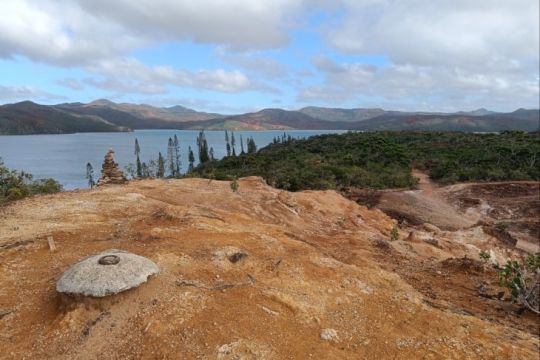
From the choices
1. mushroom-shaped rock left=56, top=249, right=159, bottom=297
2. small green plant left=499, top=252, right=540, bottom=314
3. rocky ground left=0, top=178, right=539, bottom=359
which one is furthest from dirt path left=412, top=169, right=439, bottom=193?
mushroom-shaped rock left=56, top=249, right=159, bottom=297

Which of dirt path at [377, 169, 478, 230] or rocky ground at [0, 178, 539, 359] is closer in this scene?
rocky ground at [0, 178, 539, 359]

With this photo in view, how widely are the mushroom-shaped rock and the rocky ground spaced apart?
17 centimetres

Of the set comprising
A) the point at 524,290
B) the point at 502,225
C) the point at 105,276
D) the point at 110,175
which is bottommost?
the point at 502,225

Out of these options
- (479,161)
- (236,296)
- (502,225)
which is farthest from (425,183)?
(236,296)

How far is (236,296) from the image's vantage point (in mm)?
7504

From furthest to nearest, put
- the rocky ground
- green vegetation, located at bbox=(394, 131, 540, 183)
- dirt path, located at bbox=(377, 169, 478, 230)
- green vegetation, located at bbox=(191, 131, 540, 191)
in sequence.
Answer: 1. green vegetation, located at bbox=(394, 131, 540, 183)
2. green vegetation, located at bbox=(191, 131, 540, 191)
3. dirt path, located at bbox=(377, 169, 478, 230)
4. the rocky ground

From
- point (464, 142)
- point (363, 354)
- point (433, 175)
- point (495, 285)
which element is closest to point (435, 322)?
point (363, 354)

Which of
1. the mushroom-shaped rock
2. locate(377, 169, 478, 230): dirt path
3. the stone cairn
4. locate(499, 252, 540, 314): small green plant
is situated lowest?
locate(377, 169, 478, 230): dirt path

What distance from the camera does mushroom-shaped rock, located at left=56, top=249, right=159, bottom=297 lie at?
6652mm

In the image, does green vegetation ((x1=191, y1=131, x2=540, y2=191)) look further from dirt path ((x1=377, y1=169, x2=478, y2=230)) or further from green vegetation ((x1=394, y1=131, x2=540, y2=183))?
dirt path ((x1=377, y1=169, x2=478, y2=230))

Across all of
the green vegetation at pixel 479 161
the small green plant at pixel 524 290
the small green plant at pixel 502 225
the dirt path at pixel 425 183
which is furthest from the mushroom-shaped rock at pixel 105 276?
the green vegetation at pixel 479 161

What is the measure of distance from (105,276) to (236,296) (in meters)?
2.33

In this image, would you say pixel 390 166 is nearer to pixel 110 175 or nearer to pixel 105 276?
pixel 110 175

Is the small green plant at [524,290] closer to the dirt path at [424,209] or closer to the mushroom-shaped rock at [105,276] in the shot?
the mushroom-shaped rock at [105,276]
